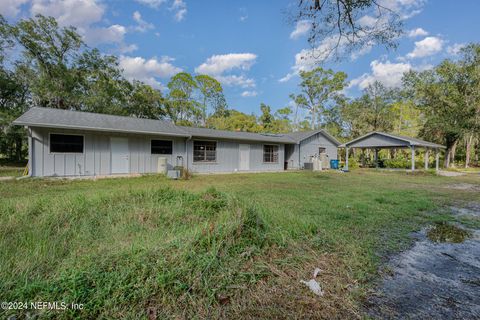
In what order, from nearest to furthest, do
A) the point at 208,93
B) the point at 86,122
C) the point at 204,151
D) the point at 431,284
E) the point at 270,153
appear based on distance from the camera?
the point at 431,284 → the point at 86,122 → the point at 204,151 → the point at 270,153 → the point at 208,93

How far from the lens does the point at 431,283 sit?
233cm

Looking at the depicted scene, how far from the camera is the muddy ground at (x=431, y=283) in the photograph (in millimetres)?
1895

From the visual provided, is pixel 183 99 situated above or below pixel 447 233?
above

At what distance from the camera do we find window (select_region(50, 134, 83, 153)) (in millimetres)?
9609

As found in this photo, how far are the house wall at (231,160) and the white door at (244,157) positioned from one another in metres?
0.21

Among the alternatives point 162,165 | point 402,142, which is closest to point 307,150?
point 402,142

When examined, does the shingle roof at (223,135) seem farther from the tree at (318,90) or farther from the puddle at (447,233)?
the tree at (318,90)

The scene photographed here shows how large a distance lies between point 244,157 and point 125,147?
7.54 metres

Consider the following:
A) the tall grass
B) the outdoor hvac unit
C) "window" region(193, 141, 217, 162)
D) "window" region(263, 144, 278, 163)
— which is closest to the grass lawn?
the tall grass

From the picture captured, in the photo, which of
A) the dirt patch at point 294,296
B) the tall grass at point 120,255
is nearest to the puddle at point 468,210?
the dirt patch at point 294,296

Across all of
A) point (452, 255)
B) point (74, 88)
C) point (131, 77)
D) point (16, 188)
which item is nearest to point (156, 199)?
point (452, 255)

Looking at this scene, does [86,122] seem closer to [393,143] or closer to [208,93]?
[393,143]

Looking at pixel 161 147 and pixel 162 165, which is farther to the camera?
pixel 161 147

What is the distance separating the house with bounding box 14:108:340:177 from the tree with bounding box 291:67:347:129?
18.5m
